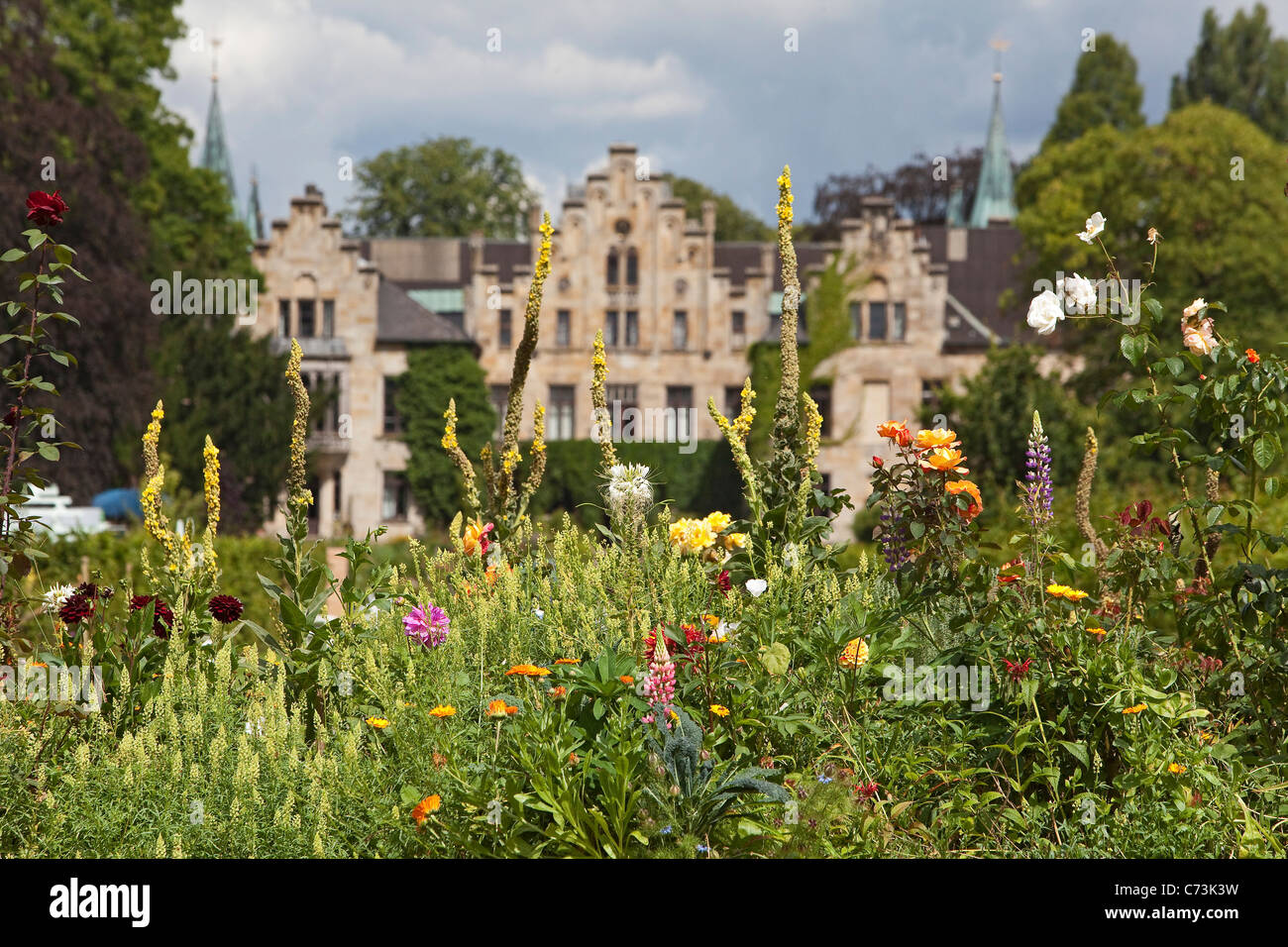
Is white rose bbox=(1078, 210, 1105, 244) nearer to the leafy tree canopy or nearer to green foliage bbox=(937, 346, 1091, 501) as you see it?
green foliage bbox=(937, 346, 1091, 501)

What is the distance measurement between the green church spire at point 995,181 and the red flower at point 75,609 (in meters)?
49.6

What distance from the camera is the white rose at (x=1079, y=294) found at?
416 centimetres

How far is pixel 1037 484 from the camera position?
446cm

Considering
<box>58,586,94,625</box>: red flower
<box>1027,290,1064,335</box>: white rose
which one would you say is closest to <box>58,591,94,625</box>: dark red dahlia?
<box>58,586,94,625</box>: red flower

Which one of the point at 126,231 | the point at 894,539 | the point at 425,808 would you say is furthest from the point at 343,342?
the point at 425,808

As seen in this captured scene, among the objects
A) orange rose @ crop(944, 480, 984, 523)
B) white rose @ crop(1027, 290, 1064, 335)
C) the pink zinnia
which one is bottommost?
the pink zinnia

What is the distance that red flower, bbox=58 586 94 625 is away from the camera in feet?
14.4

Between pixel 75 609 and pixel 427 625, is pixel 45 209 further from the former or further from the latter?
pixel 427 625

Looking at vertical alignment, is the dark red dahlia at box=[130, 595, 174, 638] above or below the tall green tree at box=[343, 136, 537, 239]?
below

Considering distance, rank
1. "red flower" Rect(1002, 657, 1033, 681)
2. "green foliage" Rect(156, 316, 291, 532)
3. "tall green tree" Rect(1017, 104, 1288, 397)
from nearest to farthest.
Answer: "red flower" Rect(1002, 657, 1033, 681), "tall green tree" Rect(1017, 104, 1288, 397), "green foliage" Rect(156, 316, 291, 532)

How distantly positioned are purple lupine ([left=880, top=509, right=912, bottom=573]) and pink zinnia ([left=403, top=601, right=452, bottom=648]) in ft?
5.42

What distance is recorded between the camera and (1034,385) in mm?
28031

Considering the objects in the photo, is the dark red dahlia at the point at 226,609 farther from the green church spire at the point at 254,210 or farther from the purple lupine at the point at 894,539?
the green church spire at the point at 254,210

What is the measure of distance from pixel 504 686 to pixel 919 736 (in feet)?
4.48
